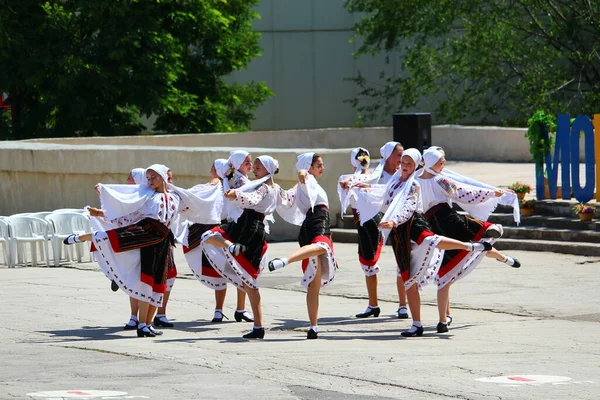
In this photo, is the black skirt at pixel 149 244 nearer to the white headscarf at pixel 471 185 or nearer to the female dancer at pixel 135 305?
the female dancer at pixel 135 305

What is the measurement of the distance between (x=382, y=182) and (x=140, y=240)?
291 centimetres

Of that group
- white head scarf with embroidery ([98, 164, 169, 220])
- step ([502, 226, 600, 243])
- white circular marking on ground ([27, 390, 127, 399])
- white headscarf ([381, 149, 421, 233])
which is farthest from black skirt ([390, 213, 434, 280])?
step ([502, 226, 600, 243])

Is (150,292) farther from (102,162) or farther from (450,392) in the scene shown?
(102,162)

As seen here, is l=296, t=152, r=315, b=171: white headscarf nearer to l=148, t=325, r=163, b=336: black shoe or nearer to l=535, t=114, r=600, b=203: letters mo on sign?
l=148, t=325, r=163, b=336: black shoe

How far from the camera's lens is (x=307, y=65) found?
45719 millimetres

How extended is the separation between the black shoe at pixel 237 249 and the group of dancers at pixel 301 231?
0.04 ft

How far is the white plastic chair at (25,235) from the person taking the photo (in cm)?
1834

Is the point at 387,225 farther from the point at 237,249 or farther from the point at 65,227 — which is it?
the point at 65,227

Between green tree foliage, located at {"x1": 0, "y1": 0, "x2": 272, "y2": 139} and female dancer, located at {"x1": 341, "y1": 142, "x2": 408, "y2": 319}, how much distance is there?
21.7m

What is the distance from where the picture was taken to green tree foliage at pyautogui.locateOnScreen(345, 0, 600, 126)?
1314 inches

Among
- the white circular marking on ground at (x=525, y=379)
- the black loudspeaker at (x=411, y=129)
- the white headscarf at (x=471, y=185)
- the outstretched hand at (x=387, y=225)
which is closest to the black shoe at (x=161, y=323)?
the outstretched hand at (x=387, y=225)

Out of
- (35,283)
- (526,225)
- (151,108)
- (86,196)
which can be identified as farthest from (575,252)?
(151,108)

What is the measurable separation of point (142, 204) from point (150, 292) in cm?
85

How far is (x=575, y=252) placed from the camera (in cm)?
1811
